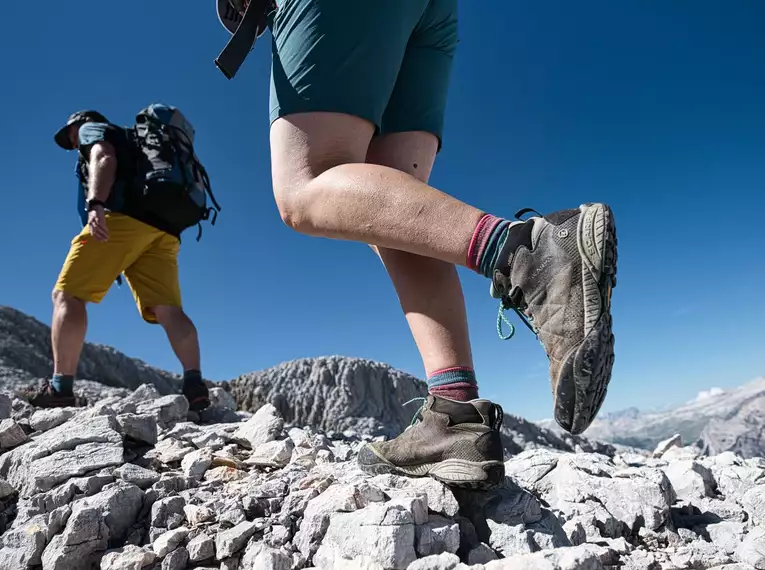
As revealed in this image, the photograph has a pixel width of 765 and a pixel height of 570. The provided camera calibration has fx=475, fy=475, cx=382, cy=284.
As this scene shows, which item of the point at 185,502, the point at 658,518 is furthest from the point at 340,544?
the point at 658,518

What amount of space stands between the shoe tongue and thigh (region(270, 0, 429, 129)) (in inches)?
42.2

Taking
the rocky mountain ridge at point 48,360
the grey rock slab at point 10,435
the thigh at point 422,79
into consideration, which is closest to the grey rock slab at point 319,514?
the thigh at point 422,79

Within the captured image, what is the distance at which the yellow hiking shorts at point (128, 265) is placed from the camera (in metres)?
3.94

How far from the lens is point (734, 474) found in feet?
8.45

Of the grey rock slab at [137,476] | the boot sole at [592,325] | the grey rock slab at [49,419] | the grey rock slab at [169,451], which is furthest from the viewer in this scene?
the grey rock slab at [49,419]

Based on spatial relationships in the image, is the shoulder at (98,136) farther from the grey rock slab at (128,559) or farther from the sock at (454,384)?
the sock at (454,384)

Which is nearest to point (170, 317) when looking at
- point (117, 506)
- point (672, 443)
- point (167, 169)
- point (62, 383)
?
point (62, 383)

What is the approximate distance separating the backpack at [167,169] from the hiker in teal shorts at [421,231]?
2.66m

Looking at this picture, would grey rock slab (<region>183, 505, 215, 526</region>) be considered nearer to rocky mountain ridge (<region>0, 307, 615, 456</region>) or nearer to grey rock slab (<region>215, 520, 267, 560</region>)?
grey rock slab (<region>215, 520, 267, 560</region>)

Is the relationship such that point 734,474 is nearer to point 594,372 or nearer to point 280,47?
point 594,372

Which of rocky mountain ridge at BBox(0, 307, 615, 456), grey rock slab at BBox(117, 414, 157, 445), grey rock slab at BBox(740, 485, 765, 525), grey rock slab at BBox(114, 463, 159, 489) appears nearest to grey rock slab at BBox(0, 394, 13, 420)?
grey rock slab at BBox(117, 414, 157, 445)

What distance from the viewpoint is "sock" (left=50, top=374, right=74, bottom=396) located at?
3914 mm

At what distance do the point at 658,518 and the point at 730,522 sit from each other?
41 centimetres

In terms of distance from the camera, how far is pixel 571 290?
1359 millimetres
